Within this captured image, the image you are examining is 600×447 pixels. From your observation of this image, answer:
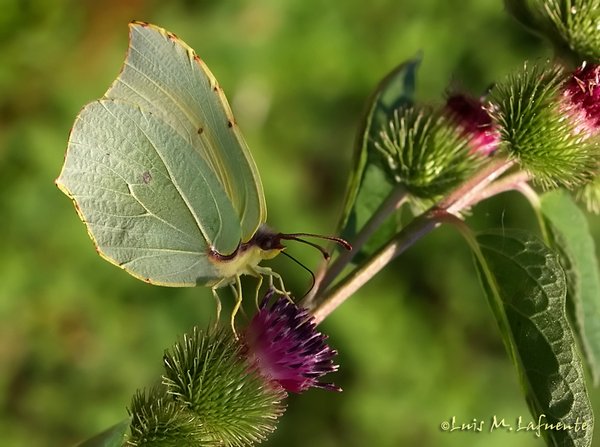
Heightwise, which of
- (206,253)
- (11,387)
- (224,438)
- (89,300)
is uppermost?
(206,253)

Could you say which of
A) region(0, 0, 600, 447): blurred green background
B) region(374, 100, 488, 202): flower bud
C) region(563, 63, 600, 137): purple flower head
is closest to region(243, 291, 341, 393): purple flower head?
region(374, 100, 488, 202): flower bud

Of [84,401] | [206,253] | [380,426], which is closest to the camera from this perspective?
[206,253]

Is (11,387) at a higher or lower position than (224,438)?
lower

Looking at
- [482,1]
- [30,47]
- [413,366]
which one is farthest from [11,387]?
[482,1]

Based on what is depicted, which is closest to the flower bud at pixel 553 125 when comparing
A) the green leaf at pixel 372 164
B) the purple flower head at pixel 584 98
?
the purple flower head at pixel 584 98

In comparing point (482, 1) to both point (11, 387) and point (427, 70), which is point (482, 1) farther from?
point (11, 387)

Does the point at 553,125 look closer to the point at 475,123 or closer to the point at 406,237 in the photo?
the point at 475,123

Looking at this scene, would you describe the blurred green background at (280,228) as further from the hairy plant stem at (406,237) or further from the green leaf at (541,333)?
the green leaf at (541,333)
